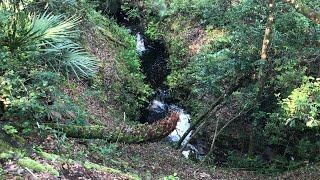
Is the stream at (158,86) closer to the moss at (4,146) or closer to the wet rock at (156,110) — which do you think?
the wet rock at (156,110)

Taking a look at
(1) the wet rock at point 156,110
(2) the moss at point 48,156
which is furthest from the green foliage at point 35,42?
(1) the wet rock at point 156,110

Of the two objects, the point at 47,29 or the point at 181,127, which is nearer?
the point at 47,29

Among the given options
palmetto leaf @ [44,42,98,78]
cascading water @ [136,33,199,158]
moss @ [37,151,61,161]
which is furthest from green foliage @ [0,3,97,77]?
cascading water @ [136,33,199,158]

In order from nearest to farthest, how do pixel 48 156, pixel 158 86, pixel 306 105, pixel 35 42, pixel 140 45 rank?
1. pixel 48 156
2. pixel 35 42
3. pixel 306 105
4. pixel 158 86
5. pixel 140 45

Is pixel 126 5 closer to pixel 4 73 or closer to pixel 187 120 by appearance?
pixel 187 120

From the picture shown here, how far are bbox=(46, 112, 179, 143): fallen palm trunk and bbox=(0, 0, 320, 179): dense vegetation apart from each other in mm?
53

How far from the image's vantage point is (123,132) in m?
9.18

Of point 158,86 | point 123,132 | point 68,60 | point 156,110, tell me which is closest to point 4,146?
point 68,60

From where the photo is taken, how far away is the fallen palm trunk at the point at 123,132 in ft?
25.1

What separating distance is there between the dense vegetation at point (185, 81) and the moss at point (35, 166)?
0.8 inches

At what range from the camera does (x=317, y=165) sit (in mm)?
10305

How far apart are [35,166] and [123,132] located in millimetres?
4063

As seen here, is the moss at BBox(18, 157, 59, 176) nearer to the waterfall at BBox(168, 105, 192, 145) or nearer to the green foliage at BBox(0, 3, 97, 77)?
the green foliage at BBox(0, 3, 97, 77)

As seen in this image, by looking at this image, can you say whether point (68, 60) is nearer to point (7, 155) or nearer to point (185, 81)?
point (7, 155)
